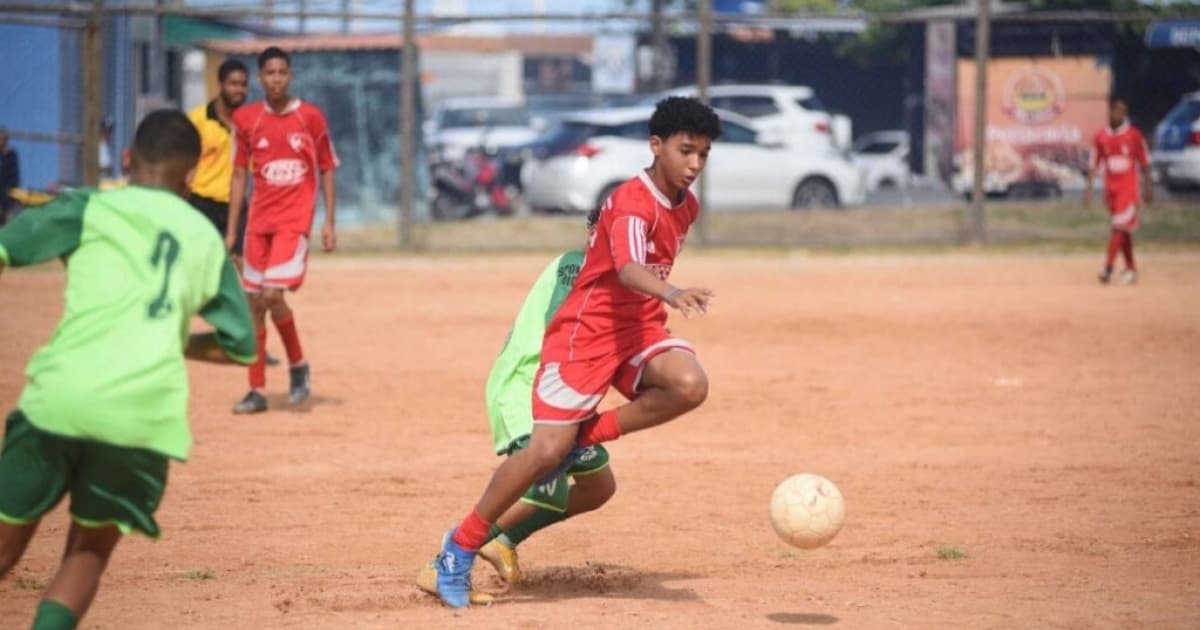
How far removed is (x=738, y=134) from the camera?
22859 millimetres

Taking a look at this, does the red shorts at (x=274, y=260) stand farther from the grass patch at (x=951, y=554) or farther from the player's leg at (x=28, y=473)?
the player's leg at (x=28, y=473)

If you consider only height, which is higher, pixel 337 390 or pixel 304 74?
pixel 304 74

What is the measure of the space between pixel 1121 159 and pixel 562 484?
45.6ft

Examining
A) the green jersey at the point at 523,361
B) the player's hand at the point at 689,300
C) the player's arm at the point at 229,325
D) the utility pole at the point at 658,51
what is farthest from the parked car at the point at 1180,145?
the player's arm at the point at 229,325

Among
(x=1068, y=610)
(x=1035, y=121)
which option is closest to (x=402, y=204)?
(x=1035, y=121)

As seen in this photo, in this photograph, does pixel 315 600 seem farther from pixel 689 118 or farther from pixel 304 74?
pixel 304 74

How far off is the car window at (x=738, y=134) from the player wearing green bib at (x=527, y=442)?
54.4ft

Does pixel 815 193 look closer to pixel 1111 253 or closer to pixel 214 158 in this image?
pixel 1111 253

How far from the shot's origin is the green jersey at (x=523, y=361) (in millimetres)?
6062

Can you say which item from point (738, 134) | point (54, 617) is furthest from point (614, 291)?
point (738, 134)

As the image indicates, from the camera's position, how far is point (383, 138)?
79.7ft

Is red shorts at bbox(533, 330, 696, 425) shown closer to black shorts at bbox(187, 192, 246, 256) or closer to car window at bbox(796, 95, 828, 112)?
black shorts at bbox(187, 192, 246, 256)

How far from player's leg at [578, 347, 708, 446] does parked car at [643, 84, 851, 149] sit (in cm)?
1682

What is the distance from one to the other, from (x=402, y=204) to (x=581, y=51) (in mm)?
31418
